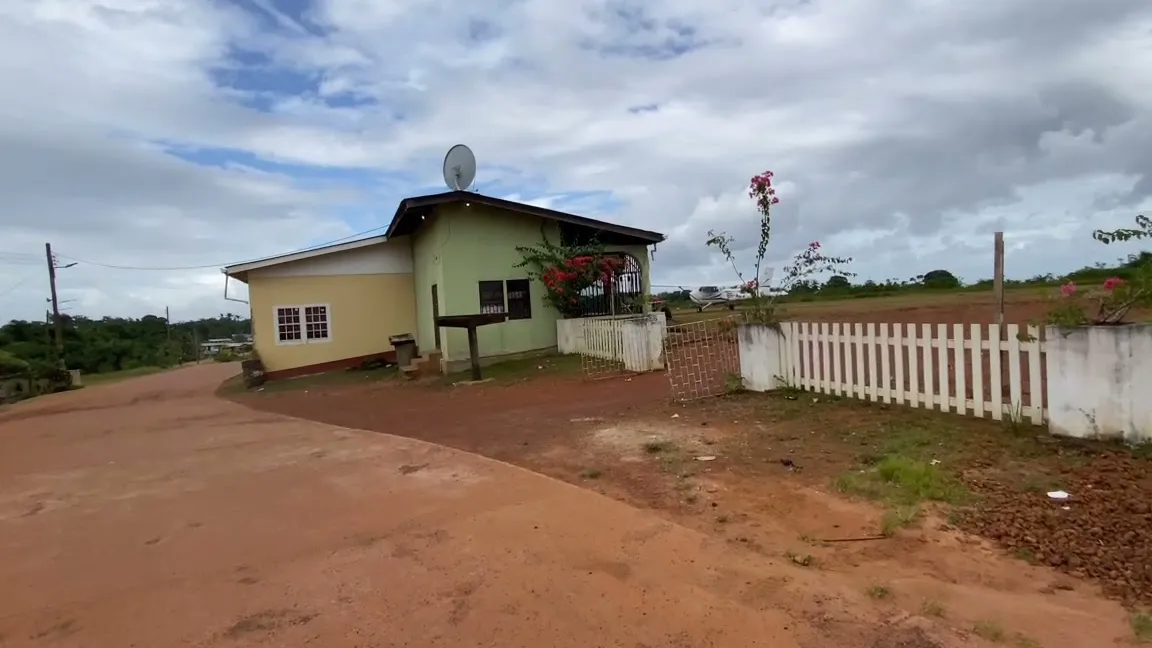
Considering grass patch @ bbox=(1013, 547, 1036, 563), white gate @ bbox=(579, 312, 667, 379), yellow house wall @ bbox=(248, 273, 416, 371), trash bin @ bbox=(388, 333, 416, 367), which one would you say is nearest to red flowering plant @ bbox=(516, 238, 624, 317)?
white gate @ bbox=(579, 312, 667, 379)

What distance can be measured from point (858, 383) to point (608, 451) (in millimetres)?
2957

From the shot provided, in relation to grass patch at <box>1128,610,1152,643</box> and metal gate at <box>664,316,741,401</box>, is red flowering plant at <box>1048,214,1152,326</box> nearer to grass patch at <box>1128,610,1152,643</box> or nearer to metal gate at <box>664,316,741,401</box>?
grass patch at <box>1128,610,1152,643</box>

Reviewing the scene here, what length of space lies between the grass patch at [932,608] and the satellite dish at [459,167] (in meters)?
15.9

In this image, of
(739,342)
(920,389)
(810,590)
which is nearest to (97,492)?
(810,590)

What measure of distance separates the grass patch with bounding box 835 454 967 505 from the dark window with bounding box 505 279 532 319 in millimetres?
13959

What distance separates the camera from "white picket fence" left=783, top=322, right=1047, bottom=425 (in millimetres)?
6039

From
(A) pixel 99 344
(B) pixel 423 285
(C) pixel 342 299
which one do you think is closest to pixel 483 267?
(B) pixel 423 285

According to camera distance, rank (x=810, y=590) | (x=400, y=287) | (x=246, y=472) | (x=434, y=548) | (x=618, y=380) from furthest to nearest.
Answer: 1. (x=400, y=287)
2. (x=618, y=380)
3. (x=246, y=472)
4. (x=434, y=548)
5. (x=810, y=590)

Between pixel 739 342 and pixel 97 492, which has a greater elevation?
pixel 739 342

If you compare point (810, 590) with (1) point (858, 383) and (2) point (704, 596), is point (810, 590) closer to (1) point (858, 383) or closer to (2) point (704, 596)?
(2) point (704, 596)

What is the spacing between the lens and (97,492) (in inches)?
260

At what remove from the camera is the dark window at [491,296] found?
60.0 feet

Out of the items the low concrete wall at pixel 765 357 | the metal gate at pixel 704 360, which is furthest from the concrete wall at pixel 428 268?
the low concrete wall at pixel 765 357

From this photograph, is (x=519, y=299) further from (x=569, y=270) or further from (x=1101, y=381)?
(x=1101, y=381)
